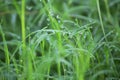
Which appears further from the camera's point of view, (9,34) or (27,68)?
(9,34)

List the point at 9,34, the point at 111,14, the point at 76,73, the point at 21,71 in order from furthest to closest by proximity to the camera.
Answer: the point at 111,14
the point at 9,34
the point at 21,71
the point at 76,73

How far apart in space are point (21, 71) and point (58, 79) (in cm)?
20

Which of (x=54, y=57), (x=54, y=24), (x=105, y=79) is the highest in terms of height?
(x=54, y=24)

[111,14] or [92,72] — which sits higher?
[111,14]

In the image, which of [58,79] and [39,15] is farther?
[39,15]

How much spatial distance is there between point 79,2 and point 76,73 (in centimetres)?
113

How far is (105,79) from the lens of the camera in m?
1.63

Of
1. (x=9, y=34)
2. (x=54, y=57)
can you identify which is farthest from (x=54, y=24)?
(x=9, y=34)

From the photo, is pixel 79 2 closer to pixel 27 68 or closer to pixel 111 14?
pixel 111 14

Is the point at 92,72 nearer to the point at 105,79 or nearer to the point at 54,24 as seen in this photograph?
the point at 105,79

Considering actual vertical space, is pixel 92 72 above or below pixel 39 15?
below

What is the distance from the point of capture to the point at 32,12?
239 centimetres

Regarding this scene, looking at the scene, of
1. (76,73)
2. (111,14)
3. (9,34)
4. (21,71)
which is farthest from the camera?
(111,14)

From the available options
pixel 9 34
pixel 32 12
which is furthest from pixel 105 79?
pixel 32 12
